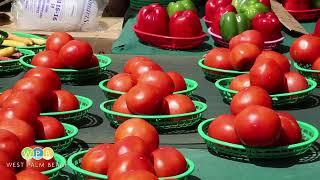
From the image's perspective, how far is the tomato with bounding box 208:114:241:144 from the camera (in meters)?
1.50

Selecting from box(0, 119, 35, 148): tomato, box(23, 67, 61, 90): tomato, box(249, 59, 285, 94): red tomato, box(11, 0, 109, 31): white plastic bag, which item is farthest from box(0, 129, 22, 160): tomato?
box(11, 0, 109, 31): white plastic bag

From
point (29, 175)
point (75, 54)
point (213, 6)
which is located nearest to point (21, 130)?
point (29, 175)

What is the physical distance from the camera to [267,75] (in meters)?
1.77

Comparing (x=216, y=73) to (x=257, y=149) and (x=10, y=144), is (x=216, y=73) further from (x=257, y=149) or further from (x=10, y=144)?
(x=10, y=144)

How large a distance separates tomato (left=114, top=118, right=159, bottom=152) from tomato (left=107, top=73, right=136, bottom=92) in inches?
17.0

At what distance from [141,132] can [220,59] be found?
786 mm

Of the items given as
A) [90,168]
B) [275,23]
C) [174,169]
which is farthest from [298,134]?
[275,23]

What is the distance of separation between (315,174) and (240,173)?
0.51 ft

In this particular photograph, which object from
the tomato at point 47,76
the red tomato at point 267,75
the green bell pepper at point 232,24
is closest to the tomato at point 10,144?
the tomato at point 47,76

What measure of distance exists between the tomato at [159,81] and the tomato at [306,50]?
521 mm

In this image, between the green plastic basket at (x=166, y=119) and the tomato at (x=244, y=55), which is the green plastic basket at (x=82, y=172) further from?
the tomato at (x=244, y=55)

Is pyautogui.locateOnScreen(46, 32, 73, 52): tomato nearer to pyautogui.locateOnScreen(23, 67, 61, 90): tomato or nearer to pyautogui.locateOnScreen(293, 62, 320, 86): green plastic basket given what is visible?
pyautogui.locateOnScreen(23, 67, 61, 90): tomato

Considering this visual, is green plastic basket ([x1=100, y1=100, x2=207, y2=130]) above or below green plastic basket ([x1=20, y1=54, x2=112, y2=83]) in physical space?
above

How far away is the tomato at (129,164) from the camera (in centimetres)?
115
